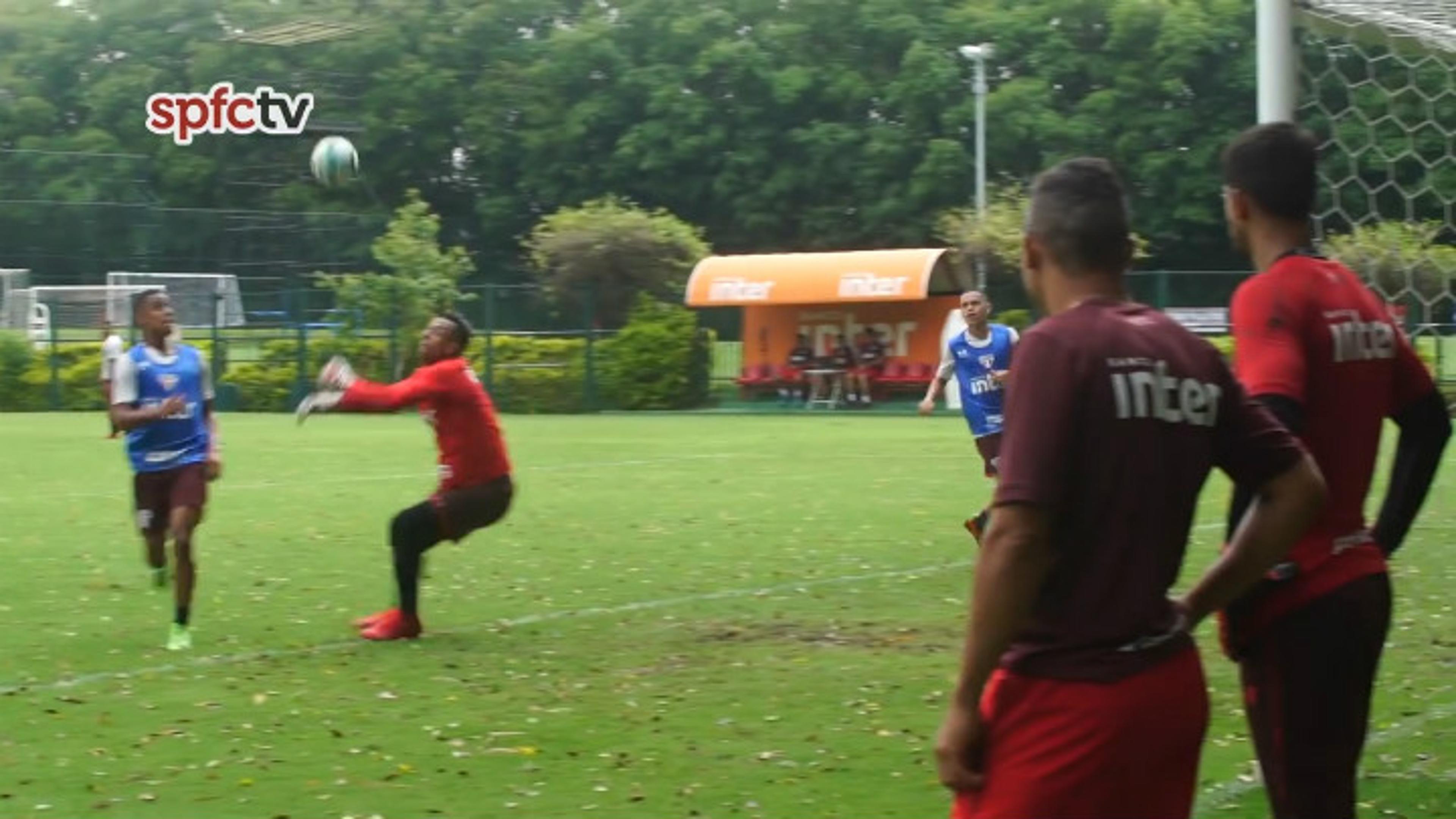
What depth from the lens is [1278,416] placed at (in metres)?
4.54

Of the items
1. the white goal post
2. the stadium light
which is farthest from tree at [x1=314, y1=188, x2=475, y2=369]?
the white goal post

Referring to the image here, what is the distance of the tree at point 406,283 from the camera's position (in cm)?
4484

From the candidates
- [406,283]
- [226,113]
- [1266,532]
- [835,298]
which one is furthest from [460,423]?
[226,113]

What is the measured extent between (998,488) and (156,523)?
8.76m

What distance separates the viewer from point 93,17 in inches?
3118

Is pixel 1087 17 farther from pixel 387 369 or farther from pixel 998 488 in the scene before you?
pixel 998 488

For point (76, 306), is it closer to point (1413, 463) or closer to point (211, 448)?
point (211, 448)

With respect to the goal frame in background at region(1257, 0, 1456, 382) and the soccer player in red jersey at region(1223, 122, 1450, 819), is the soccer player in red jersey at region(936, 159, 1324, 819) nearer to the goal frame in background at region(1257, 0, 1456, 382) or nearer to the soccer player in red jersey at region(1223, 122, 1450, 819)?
the soccer player in red jersey at region(1223, 122, 1450, 819)

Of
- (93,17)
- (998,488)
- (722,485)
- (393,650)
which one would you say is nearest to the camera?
(998,488)

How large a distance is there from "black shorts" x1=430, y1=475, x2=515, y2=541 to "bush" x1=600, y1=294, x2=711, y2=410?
29802 mm

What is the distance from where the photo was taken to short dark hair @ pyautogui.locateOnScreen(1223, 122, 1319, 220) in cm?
475

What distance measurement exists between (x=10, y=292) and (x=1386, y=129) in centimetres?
5262

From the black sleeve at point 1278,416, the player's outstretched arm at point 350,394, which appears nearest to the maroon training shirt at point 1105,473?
the black sleeve at point 1278,416

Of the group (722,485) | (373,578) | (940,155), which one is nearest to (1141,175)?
(940,155)
